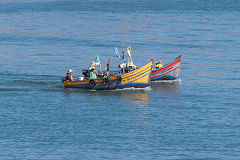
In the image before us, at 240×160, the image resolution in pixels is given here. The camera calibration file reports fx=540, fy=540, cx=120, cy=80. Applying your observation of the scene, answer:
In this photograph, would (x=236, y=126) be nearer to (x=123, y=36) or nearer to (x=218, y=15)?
(x=123, y=36)

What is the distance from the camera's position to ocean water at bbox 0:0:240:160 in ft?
119

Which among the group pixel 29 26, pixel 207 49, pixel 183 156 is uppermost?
pixel 29 26

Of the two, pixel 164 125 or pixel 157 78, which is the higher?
pixel 157 78

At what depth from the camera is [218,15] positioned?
146750 millimetres

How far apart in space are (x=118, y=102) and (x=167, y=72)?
1127 cm

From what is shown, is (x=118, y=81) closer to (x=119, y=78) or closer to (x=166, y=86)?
(x=119, y=78)

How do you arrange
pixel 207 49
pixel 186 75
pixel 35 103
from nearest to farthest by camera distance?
pixel 35 103, pixel 186 75, pixel 207 49

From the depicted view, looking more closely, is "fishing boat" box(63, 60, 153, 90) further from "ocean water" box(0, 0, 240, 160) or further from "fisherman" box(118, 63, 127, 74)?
"fisherman" box(118, 63, 127, 74)

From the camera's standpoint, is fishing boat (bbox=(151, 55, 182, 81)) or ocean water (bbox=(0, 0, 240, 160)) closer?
ocean water (bbox=(0, 0, 240, 160))

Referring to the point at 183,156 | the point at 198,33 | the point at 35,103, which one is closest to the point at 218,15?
the point at 198,33

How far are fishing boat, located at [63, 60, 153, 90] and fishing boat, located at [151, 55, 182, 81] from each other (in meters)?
4.90

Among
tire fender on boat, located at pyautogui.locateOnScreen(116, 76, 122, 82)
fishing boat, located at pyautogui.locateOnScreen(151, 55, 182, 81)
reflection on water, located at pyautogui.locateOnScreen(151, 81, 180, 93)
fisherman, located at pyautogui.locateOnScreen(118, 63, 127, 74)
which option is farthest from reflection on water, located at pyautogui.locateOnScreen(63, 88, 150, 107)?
fishing boat, located at pyautogui.locateOnScreen(151, 55, 182, 81)

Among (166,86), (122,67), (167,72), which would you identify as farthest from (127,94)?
(167,72)

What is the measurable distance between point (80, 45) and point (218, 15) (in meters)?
68.0
